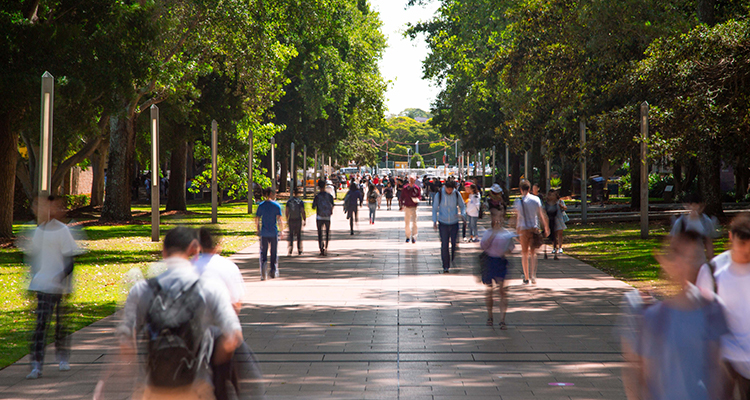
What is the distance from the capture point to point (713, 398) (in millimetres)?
3914

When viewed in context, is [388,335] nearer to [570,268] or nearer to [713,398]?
[713,398]

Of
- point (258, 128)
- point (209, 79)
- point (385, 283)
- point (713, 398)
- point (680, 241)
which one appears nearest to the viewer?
point (713, 398)

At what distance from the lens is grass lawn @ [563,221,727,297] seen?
1380cm

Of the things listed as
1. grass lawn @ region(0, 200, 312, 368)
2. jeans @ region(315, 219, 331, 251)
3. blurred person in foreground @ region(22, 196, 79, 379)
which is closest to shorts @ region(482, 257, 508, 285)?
grass lawn @ region(0, 200, 312, 368)

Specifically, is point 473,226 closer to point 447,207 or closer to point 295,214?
point 295,214

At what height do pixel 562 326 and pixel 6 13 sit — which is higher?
pixel 6 13

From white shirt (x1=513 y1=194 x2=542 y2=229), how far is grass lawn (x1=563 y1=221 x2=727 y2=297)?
185cm

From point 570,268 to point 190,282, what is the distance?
40.2ft

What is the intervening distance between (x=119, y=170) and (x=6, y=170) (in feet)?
24.7

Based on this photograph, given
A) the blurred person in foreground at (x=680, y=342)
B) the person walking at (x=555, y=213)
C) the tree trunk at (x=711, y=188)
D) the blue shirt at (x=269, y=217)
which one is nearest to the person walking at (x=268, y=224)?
the blue shirt at (x=269, y=217)

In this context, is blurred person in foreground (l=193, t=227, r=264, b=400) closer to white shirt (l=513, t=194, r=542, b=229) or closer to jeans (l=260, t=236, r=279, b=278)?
jeans (l=260, t=236, r=279, b=278)

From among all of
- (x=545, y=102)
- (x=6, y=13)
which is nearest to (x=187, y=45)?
(x=6, y=13)

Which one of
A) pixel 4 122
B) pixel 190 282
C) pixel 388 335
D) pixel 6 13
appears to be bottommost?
pixel 388 335

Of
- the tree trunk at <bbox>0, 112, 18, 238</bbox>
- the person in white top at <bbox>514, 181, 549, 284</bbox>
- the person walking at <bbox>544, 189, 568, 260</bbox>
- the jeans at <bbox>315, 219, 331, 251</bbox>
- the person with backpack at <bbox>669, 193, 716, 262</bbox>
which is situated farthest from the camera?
the tree trunk at <bbox>0, 112, 18, 238</bbox>
